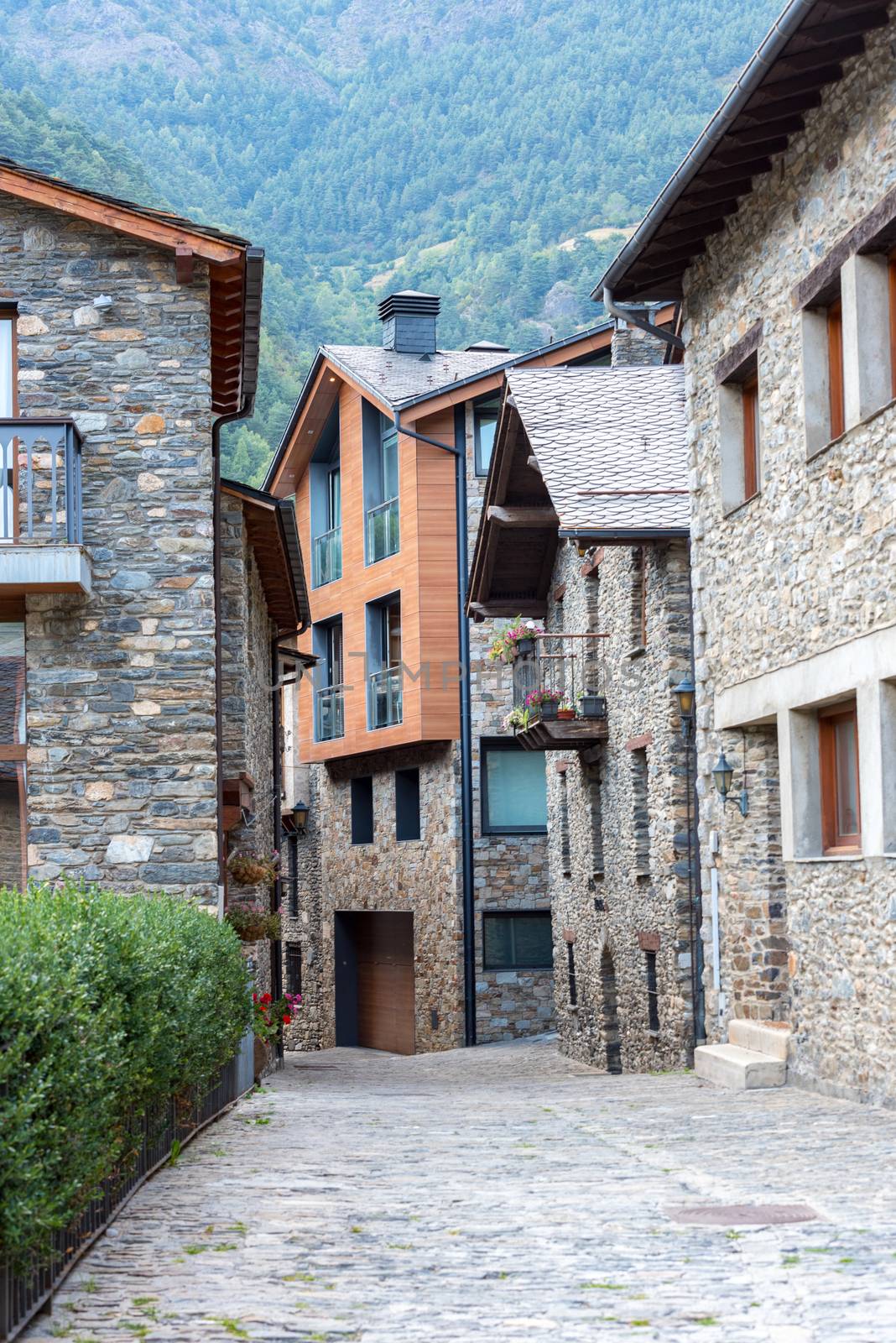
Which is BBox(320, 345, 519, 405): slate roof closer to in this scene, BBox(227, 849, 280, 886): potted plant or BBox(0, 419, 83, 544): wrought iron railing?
BBox(227, 849, 280, 886): potted plant

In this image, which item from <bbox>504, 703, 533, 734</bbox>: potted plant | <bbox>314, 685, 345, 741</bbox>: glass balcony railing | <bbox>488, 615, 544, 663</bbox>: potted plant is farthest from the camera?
<bbox>314, 685, 345, 741</bbox>: glass balcony railing

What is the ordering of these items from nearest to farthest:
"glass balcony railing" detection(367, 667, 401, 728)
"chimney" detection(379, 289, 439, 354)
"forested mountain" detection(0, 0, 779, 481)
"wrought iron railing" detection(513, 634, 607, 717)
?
"wrought iron railing" detection(513, 634, 607, 717) < "glass balcony railing" detection(367, 667, 401, 728) < "chimney" detection(379, 289, 439, 354) < "forested mountain" detection(0, 0, 779, 481)

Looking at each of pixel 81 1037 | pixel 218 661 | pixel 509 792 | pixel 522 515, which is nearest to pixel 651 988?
pixel 522 515

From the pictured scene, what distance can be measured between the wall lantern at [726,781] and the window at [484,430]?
13.4 m

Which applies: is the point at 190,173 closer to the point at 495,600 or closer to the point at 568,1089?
the point at 495,600

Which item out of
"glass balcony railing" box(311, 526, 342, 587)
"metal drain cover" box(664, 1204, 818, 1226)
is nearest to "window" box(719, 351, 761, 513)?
"metal drain cover" box(664, 1204, 818, 1226)

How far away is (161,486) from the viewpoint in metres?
13.0

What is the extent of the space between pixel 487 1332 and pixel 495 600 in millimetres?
18735

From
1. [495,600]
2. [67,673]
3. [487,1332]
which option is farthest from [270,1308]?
[495,600]

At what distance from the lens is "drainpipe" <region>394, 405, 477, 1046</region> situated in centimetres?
2542

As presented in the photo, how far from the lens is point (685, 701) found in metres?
16.4

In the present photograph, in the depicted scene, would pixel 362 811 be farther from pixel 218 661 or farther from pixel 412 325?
pixel 218 661

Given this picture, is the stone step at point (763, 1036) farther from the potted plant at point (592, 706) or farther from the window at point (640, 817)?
the potted plant at point (592, 706)

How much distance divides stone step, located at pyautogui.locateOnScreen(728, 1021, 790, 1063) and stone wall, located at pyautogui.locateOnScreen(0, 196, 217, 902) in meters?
4.03
